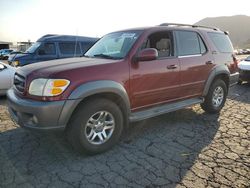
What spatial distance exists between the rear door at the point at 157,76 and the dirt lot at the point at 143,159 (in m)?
0.73

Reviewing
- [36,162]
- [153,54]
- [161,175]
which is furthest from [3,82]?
[161,175]

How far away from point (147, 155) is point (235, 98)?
490cm

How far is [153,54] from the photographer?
12.7ft

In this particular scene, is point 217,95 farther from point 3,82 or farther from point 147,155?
point 3,82

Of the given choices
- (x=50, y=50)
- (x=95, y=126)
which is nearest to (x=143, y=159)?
(x=95, y=126)

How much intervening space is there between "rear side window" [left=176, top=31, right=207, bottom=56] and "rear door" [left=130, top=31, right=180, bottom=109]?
216 mm

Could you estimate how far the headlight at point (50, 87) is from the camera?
322cm

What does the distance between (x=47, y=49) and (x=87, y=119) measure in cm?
718

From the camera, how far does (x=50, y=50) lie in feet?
32.5

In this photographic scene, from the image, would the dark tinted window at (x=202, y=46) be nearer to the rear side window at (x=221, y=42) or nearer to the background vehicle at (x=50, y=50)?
the rear side window at (x=221, y=42)

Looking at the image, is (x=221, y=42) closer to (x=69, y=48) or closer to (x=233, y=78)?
(x=233, y=78)

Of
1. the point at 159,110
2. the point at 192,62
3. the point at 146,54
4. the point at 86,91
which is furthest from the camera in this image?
the point at 192,62

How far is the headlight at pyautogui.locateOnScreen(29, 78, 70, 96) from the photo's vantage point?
3221 millimetres

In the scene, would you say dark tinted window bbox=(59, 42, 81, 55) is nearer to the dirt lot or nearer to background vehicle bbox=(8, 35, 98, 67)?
background vehicle bbox=(8, 35, 98, 67)
